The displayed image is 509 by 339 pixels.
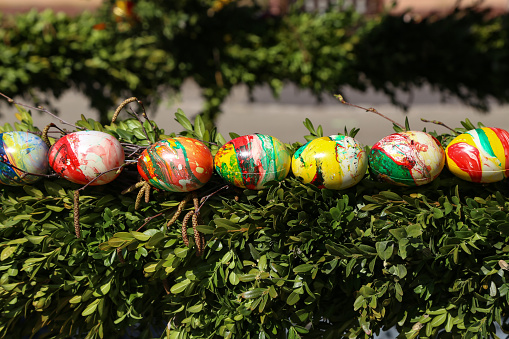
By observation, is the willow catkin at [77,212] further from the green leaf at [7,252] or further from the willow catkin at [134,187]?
the green leaf at [7,252]

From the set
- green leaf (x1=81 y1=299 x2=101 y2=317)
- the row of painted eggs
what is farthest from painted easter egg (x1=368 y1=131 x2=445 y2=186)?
green leaf (x1=81 y1=299 x2=101 y2=317)

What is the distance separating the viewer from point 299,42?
169 inches

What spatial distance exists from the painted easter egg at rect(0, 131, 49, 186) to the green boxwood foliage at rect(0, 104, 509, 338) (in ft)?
0.27

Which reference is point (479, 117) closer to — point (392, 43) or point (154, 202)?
point (392, 43)

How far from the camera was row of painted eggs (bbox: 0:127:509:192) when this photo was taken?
1440 millimetres

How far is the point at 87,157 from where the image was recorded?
154 centimetres

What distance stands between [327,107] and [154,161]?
871 centimetres

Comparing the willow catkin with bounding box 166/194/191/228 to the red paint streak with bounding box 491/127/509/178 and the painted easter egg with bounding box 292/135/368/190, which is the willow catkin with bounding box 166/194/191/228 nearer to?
the painted easter egg with bounding box 292/135/368/190

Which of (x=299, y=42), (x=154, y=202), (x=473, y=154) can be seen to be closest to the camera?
(x=473, y=154)

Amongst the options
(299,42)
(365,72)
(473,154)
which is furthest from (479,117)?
(473,154)

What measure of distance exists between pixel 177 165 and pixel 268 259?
0.45 m

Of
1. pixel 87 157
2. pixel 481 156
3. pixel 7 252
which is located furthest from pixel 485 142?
pixel 7 252

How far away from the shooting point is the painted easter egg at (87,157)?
1547mm

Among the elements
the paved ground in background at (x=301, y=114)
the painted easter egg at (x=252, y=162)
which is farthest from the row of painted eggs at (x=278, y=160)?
the paved ground in background at (x=301, y=114)
